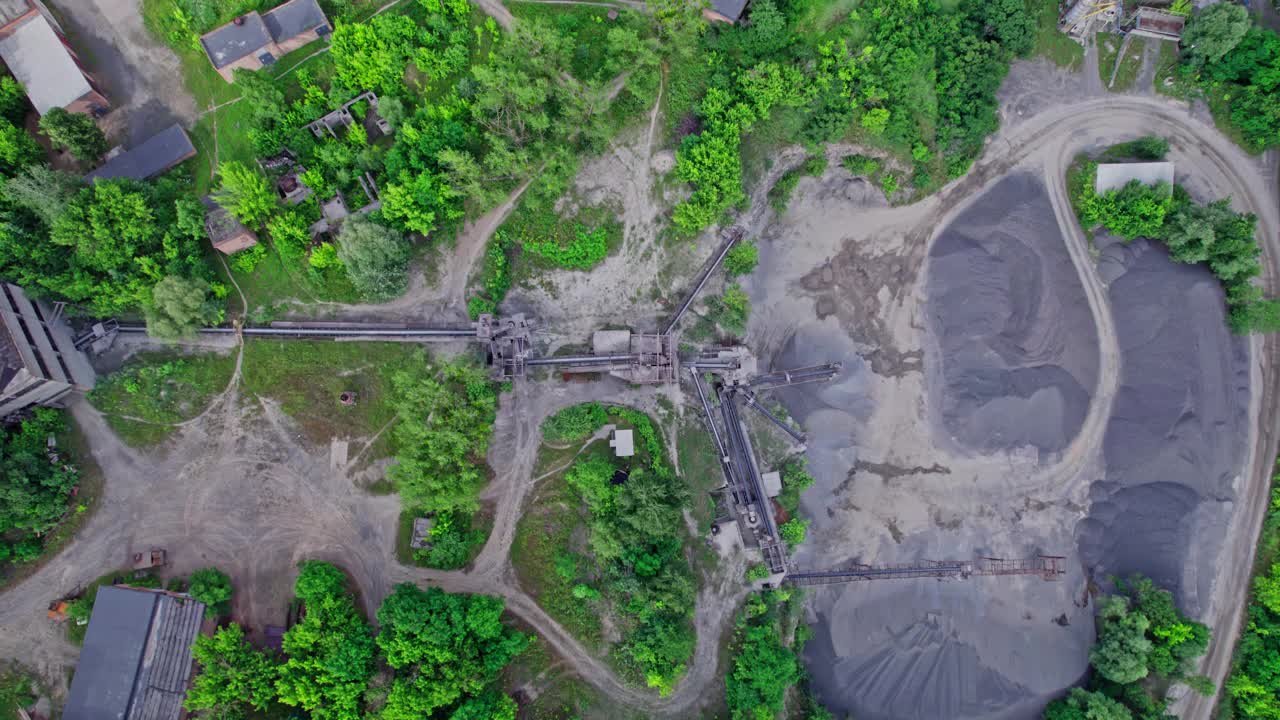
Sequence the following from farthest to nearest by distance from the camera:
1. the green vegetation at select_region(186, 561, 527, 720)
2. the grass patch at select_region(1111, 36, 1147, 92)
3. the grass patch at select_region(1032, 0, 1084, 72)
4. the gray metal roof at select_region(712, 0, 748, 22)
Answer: the grass patch at select_region(1111, 36, 1147, 92) < the grass patch at select_region(1032, 0, 1084, 72) < the gray metal roof at select_region(712, 0, 748, 22) < the green vegetation at select_region(186, 561, 527, 720)

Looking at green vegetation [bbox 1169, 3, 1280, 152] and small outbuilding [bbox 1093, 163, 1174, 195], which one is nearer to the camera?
green vegetation [bbox 1169, 3, 1280, 152]

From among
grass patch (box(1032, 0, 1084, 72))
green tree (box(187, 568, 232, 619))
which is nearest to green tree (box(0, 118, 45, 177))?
green tree (box(187, 568, 232, 619))

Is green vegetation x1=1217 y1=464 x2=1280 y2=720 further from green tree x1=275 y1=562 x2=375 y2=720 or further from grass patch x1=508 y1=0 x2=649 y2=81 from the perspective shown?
green tree x1=275 y1=562 x2=375 y2=720

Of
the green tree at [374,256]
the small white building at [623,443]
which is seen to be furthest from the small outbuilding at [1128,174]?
the green tree at [374,256]

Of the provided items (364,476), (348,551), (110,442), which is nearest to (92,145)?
(110,442)

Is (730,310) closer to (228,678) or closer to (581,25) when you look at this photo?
(581,25)

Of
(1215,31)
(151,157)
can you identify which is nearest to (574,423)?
(151,157)

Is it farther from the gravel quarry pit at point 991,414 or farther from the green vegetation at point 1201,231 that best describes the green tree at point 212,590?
the green vegetation at point 1201,231
